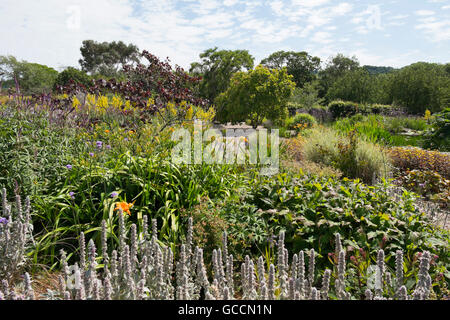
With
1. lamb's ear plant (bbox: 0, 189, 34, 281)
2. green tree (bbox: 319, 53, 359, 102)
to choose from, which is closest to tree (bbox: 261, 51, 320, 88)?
green tree (bbox: 319, 53, 359, 102)

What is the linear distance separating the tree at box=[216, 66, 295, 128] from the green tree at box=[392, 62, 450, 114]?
1375 cm

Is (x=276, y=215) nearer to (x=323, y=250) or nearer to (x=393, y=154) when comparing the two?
(x=323, y=250)

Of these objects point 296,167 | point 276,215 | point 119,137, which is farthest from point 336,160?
point 119,137

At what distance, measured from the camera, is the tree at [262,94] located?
12359 millimetres

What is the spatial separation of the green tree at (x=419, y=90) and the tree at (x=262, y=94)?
45.1 feet

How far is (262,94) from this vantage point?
12.5 m

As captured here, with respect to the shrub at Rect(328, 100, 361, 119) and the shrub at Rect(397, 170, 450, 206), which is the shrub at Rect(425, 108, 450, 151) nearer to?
the shrub at Rect(397, 170, 450, 206)

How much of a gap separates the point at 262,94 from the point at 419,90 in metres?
15.5

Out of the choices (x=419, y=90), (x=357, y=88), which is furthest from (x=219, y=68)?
(x=419, y=90)

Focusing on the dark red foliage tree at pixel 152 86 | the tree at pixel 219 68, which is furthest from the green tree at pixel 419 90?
the dark red foliage tree at pixel 152 86

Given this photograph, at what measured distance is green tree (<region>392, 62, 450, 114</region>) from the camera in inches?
835
